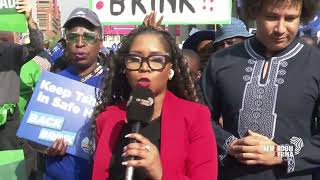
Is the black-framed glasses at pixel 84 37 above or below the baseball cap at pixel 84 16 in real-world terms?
below

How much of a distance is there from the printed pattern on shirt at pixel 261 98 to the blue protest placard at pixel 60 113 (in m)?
0.89

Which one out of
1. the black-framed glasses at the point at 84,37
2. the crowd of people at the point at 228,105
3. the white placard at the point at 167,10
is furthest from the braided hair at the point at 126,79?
the white placard at the point at 167,10

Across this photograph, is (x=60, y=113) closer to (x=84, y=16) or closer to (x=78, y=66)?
(x=78, y=66)

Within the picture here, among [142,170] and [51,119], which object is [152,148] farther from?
[51,119]

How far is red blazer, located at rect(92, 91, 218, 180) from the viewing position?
6.95ft

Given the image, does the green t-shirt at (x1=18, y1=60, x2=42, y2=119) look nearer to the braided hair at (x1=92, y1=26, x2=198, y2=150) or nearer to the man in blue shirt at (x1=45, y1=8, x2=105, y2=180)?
the man in blue shirt at (x1=45, y1=8, x2=105, y2=180)

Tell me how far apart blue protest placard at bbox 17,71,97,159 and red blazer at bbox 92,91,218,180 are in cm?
63

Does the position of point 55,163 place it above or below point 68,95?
below

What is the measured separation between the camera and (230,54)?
254 centimetres

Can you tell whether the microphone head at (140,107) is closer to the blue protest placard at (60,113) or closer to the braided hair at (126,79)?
the braided hair at (126,79)

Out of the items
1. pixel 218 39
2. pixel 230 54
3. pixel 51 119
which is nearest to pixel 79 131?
pixel 51 119

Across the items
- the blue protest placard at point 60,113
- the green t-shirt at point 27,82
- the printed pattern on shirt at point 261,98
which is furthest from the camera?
the green t-shirt at point 27,82

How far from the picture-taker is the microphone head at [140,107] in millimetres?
1913

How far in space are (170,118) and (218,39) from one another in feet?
6.55
